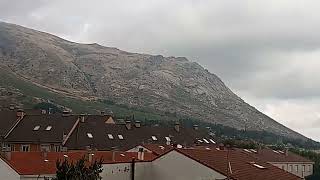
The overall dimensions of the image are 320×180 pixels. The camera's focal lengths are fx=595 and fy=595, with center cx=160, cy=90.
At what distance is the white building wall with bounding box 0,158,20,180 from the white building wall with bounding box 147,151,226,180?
12.6 meters

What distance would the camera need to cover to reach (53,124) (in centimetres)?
8456

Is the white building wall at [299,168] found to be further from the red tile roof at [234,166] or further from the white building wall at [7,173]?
the white building wall at [7,173]

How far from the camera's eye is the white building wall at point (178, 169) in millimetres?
45844

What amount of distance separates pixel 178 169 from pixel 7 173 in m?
13.5

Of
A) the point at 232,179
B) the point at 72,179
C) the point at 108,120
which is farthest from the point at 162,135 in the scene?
the point at 72,179

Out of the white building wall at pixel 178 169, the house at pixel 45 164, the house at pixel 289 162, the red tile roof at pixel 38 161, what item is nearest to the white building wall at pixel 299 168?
the house at pixel 289 162

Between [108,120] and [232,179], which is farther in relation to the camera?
[108,120]

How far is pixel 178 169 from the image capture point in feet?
156

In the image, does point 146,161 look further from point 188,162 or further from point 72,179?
point 72,179

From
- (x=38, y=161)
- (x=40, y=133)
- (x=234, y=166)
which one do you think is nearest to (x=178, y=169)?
(x=234, y=166)

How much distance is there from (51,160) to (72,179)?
17.4m

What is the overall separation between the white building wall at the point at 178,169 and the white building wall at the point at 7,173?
41.4 feet

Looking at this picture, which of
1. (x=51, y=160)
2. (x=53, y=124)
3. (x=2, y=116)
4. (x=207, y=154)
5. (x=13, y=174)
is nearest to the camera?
(x=13, y=174)

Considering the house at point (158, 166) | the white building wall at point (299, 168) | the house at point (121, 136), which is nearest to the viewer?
the house at point (158, 166)
